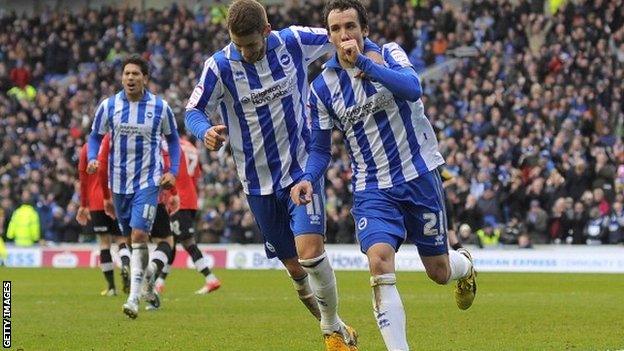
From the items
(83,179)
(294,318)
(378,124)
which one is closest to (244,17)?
(378,124)

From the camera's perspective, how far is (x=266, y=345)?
1086 centimetres

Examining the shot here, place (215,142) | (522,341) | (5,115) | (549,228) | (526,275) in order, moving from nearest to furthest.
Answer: (215,142) < (522,341) < (526,275) < (549,228) < (5,115)

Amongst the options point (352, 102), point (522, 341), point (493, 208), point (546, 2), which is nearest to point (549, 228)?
point (493, 208)

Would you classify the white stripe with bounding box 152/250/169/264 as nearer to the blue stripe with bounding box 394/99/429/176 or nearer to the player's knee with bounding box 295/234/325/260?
the player's knee with bounding box 295/234/325/260

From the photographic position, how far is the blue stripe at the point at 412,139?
9062 mm

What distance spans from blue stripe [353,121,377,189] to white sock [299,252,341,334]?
0.88 m

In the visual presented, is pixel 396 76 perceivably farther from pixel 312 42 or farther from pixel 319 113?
pixel 312 42

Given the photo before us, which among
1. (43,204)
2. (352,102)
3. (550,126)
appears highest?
(352,102)

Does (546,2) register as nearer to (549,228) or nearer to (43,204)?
(549,228)

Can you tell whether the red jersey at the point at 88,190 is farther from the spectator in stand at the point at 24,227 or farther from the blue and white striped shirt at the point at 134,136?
the spectator in stand at the point at 24,227

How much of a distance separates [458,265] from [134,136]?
5714 millimetres

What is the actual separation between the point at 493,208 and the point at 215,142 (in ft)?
62.9

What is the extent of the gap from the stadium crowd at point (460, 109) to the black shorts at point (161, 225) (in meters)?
10.2

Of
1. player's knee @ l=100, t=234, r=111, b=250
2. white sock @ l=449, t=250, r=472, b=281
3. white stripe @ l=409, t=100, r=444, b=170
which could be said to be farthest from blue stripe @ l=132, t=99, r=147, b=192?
white stripe @ l=409, t=100, r=444, b=170
